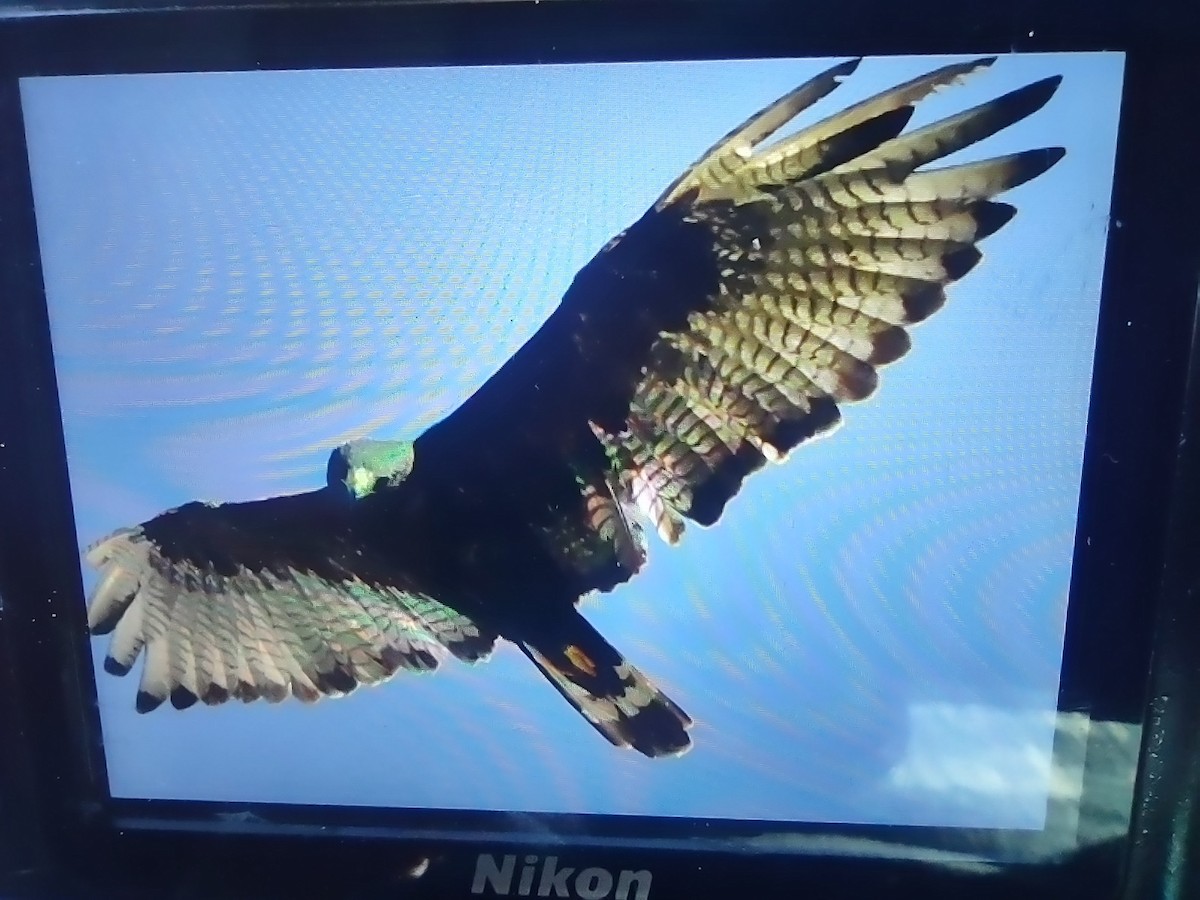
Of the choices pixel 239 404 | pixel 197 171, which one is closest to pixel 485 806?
pixel 239 404

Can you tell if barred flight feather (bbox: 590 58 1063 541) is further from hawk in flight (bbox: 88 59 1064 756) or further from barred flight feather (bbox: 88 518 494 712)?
barred flight feather (bbox: 88 518 494 712)

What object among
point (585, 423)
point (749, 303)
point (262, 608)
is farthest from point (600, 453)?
point (262, 608)

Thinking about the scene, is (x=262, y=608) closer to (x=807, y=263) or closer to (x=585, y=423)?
(x=585, y=423)

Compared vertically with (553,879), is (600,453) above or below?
above

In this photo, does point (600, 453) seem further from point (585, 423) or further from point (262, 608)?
point (262, 608)

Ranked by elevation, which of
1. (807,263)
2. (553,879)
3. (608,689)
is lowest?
(553,879)

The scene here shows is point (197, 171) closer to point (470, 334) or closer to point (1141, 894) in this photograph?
point (470, 334)

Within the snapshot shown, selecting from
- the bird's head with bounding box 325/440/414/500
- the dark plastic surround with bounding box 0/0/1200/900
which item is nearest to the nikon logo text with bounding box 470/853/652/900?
the dark plastic surround with bounding box 0/0/1200/900
